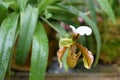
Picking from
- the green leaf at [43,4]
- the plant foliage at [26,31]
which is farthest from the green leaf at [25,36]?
the green leaf at [43,4]

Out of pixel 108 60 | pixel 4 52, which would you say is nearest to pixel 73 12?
A: pixel 4 52

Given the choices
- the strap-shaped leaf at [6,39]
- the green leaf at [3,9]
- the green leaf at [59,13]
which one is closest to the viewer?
the strap-shaped leaf at [6,39]

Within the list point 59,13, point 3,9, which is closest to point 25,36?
point 3,9

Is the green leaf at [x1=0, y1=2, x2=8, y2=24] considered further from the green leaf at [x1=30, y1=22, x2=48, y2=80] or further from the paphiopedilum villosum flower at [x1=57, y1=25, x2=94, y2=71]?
the paphiopedilum villosum flower at [x1=57, y1=25, x2=94, y2=71]

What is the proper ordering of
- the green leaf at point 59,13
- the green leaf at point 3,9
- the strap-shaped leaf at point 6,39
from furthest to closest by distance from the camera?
1. the green leaf at point 59,13
2. the green leaf at point 3,9
3. the strap-shaped leaf at point 6,39

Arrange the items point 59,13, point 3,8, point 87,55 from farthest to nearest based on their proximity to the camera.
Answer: point 59,13 < point 3,8 < point 87,55

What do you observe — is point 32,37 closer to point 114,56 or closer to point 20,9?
point 20,9

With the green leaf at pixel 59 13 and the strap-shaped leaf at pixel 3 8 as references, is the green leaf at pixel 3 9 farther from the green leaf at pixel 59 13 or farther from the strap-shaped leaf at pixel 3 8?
the green leaf at pixel 59 13

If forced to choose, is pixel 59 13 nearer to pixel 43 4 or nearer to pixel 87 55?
pixel 43 4

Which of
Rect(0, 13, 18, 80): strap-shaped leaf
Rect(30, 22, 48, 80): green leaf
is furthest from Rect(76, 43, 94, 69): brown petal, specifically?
Rect(0, 13, 18, 80): strap-shaped leaf
